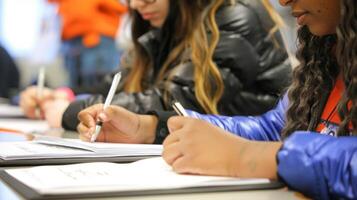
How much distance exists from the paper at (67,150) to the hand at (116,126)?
101mm

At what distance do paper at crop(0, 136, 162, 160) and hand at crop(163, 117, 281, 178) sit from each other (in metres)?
0.18

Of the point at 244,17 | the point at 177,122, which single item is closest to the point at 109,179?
the point at 177,122

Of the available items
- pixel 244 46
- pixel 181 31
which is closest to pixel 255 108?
pixel 244 46

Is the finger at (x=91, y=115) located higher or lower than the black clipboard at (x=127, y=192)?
lower

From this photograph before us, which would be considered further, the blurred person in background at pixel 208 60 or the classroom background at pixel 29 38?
the classroom background at pixel 29 38

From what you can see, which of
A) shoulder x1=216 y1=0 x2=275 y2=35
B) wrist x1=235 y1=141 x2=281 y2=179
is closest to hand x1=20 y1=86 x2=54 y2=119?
shoulder x1=216 y1=0 x2=275 y2=35

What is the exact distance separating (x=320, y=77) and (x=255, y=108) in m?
0.62

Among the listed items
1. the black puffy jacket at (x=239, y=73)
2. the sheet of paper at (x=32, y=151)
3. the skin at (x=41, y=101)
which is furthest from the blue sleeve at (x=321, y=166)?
the skin at (x=41, y=101)

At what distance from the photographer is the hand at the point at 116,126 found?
114cm

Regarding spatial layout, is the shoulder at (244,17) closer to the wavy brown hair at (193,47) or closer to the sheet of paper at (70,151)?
the wavy brown hair at (193,47)

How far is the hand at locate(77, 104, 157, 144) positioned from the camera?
114 centimetres

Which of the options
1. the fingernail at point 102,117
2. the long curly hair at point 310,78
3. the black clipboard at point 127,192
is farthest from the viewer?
the fingernail at point 102,117

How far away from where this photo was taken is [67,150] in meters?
0.99

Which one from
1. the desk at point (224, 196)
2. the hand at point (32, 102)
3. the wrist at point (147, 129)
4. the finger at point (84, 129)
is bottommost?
the hand at point (32, 102)
